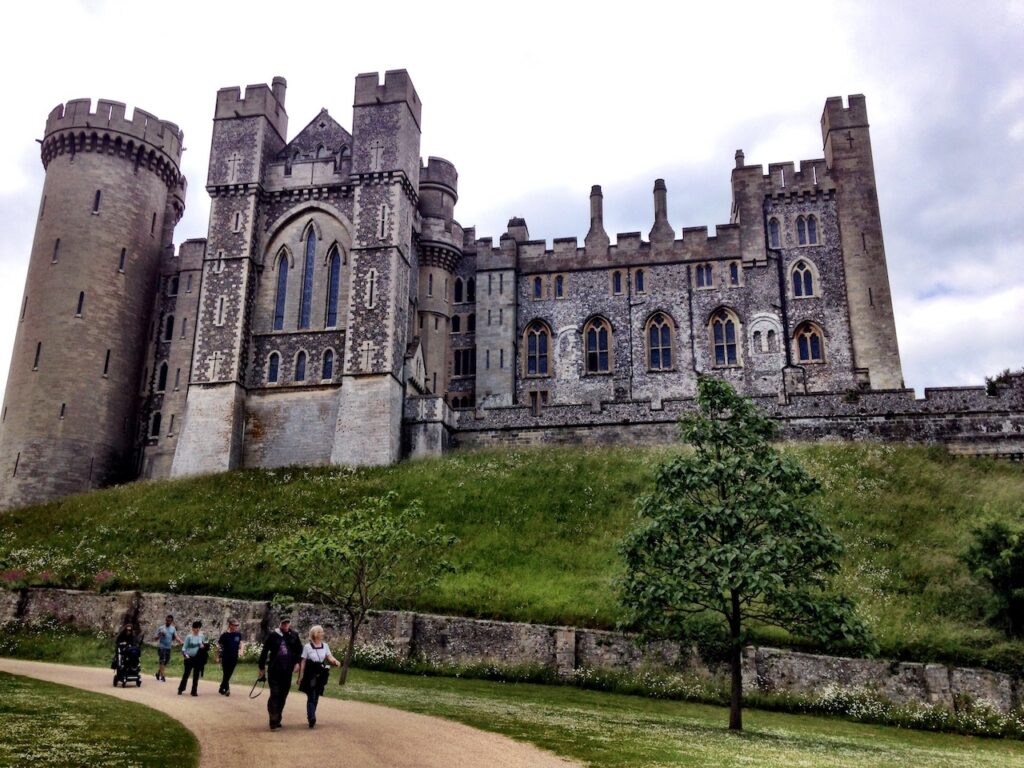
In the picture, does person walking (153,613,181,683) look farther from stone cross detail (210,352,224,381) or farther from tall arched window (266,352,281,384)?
tall arched window (266,352,281,384)

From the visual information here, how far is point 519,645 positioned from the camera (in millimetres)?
24750

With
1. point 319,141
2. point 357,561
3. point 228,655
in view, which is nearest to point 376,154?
point 319,141

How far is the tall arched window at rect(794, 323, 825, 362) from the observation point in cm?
4694

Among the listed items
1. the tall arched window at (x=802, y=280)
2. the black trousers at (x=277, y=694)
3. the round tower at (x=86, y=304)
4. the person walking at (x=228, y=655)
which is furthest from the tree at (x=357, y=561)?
the tall arched window at (x=802, y=280)

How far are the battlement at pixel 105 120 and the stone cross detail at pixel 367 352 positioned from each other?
2128 cm

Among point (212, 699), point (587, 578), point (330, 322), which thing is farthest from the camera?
point (330, 322)

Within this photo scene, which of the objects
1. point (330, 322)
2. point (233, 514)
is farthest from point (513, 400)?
point (233, 514)

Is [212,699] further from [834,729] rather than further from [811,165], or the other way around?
[811,165]

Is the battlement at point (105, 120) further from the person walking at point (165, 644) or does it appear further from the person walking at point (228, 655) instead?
the person walking at point (228, 655)

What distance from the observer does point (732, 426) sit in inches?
779

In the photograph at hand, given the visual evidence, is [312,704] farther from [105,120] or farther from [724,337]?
[105,120]

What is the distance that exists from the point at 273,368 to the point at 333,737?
33.8m

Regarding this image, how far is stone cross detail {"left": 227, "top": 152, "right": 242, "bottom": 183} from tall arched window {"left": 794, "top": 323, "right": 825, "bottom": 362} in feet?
105

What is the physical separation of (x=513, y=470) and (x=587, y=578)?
10.2 m
